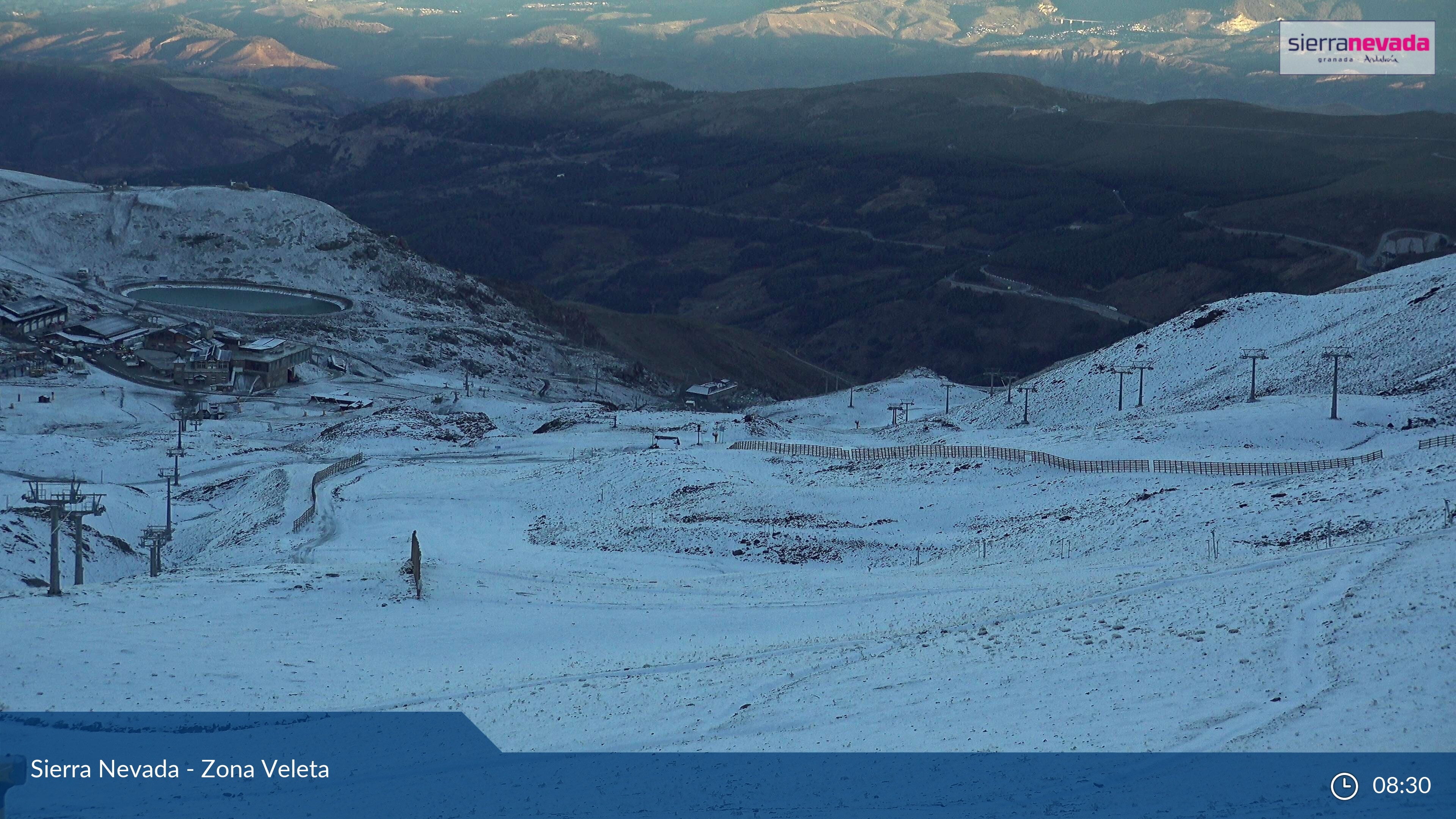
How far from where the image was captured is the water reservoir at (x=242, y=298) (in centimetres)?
11144

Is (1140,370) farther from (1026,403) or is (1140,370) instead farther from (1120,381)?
(1026,403)

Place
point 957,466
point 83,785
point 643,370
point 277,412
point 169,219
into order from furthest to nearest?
point 169,219
point 643,370
point 277,412
point 957,466
point 83,785

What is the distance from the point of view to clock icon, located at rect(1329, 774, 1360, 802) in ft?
65.6

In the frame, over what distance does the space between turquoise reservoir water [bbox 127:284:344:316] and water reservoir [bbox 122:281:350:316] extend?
0.03 meters

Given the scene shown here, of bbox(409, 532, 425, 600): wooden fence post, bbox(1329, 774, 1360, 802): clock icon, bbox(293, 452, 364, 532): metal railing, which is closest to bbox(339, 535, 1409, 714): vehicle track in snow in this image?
bbox(409, 532, 425, 600): wooden fence post

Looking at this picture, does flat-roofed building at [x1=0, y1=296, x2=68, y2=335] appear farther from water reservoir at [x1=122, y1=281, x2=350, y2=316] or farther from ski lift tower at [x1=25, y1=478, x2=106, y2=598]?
ski lift tower at [x1=25, y1=478, x2=106, y2=598]

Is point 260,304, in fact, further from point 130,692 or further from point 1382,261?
point 1382,261

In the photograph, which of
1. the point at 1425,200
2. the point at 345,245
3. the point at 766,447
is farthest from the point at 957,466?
the point at 1425,200

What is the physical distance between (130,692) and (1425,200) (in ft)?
559

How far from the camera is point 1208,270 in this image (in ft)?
519

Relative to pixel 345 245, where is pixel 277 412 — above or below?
below

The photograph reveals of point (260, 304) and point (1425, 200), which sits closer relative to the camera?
point (260, 304)

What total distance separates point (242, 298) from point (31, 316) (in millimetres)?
22737

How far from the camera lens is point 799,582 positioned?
38.6 m
